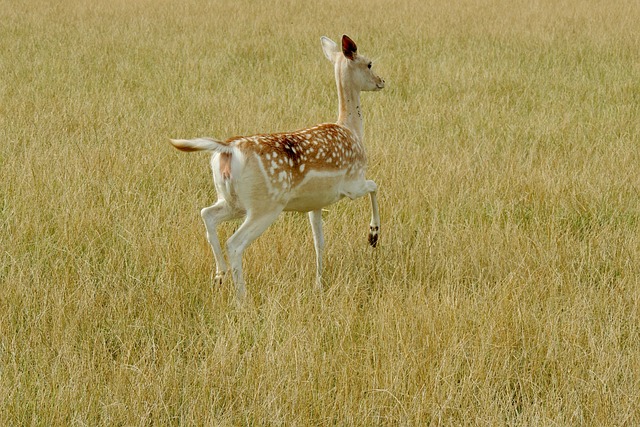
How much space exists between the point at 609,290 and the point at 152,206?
8.35ft

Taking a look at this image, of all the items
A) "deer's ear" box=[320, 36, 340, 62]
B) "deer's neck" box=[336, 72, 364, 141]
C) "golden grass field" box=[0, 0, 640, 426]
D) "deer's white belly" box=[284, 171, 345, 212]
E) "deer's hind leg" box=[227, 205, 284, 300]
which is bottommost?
"golden grass field" box=[0, 0, 640, 426]

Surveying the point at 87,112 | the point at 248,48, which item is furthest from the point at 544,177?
the point at 248,48

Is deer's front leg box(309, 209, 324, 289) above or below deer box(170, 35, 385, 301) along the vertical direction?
below

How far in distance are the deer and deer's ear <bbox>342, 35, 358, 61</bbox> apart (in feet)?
1.40

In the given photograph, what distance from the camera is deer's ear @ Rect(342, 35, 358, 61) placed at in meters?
4.08

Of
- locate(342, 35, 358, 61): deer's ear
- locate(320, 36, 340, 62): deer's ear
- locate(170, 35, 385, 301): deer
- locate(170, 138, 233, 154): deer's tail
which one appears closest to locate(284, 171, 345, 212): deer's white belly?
locate(170, 35, 385, 301): deer

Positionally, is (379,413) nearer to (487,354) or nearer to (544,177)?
(487,354)

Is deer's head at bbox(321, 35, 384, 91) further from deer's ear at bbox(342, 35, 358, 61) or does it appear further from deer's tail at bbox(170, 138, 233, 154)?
deer's tail at bbox(170, 138, 233, 154)

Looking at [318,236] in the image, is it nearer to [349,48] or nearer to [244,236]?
[244,236]

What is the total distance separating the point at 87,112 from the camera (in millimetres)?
7148

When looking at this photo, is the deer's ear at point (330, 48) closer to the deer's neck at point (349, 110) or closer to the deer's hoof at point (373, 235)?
the deer's neck at point (349, 110)

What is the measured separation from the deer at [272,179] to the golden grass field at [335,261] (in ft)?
0.83

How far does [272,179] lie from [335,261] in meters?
0.85

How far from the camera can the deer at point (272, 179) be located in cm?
340
